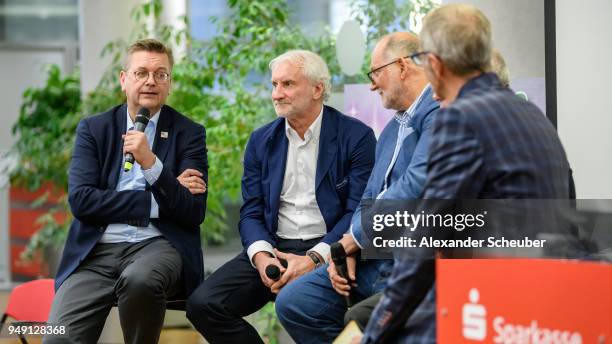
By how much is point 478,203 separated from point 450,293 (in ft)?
0.77

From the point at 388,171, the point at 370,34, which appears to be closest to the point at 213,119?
the point at 370,34

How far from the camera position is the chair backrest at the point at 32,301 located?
4.09 metres

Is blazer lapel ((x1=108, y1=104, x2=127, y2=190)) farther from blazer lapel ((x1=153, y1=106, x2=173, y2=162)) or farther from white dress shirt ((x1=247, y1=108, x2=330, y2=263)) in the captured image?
white dress shirt ((x1=247, y1=108, x2=330, y2=263))

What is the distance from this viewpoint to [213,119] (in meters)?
5.48

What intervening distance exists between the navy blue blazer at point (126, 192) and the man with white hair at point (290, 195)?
207 mm

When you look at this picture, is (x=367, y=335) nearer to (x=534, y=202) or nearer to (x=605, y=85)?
(x=534, y=202)

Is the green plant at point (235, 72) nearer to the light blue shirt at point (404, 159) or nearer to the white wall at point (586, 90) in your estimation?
the white wall at point (586, 90)

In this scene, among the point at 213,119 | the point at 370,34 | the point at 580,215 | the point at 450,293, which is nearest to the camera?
the point at 450,293

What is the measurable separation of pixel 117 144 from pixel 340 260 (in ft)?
3.94

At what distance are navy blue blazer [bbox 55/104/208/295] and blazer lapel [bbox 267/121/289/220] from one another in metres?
0.31

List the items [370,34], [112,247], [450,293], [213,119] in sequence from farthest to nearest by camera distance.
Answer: [213,119]
[370,34]
[112,247]
[450,293]

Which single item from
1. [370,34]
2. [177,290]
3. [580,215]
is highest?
[370,34]

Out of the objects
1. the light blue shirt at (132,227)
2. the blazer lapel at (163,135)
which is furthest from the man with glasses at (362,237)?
the blazer lapel at (163,135)

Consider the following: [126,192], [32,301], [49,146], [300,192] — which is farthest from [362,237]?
[49,146]
